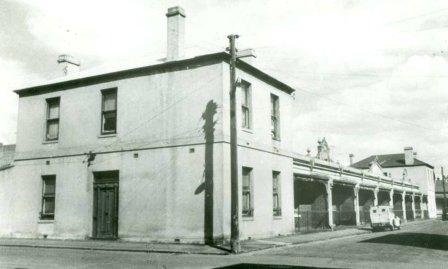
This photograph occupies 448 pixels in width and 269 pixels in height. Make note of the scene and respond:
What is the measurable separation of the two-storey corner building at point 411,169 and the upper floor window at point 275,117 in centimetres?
5782

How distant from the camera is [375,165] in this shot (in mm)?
61469

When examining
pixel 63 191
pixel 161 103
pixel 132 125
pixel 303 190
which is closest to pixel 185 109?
pixel 161 103

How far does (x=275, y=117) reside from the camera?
23.0 m

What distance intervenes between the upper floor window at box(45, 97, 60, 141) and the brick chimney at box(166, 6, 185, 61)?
6718mm

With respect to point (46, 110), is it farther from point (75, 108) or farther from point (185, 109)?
point (185, 109)

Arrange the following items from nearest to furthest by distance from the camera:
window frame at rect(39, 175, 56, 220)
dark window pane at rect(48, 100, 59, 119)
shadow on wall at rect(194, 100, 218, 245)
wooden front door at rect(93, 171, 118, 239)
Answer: shadow on wall at rect(194, 100, 218, 245) → wooden front door at rect(93, 171, 118, 239) → window frame at rect(39, 175, 56, 220) → dark window pane at rect(48, 100, 59, 119)

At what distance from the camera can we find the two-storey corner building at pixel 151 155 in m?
18.4

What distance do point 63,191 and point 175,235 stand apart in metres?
6.50

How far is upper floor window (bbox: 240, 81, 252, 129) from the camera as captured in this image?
2039 centimetres

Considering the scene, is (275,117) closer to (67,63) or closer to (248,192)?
(248,192)

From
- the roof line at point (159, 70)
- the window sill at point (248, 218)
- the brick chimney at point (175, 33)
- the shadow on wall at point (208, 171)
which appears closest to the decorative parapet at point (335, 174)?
the roof line at point (159, 70)

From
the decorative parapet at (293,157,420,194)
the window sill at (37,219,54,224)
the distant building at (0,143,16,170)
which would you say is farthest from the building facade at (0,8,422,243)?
the distant building at (0,143,16,170)

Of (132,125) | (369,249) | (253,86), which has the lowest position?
(369,249)

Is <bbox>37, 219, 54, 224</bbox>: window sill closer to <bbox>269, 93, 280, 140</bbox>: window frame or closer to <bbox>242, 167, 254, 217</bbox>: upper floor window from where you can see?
<bbox>242, 167, 254, 217</bbox>: upper floor window
